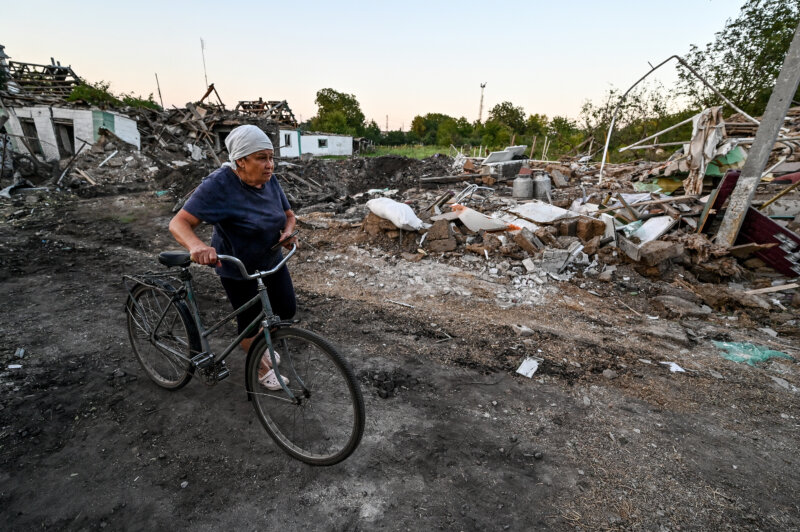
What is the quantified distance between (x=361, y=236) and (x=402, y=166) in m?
13.1

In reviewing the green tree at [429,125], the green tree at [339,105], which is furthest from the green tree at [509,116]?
the green tree at [339,105]

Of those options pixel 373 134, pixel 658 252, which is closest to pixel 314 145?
pixel 373 134

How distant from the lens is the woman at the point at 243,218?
85.9 inches

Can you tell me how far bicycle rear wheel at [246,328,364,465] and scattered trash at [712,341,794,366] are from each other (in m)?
Answer: 3.95

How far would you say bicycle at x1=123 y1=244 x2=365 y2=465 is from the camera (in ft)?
6.89

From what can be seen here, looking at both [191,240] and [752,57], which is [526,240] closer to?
[191,240]

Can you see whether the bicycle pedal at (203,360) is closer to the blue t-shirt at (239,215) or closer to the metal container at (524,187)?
the blue t-shirt at (239,215)

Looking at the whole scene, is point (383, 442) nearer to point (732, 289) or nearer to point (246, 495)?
point (246, 495)

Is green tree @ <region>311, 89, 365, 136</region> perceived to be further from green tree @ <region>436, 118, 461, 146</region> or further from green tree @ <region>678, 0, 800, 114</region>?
green tree @ <region>678, 0, 800, 114</region>

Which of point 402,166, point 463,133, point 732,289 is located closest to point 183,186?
point 402,166

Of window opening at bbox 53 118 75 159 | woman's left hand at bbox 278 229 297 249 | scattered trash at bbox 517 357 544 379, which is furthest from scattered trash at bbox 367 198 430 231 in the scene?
window opening at bbox 53 118 75 159

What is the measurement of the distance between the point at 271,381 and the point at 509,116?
197ft

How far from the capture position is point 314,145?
34.7 m

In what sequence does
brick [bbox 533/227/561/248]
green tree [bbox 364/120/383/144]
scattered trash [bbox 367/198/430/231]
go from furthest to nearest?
1. green tree [bbox 364/120/383/144]
2. scattered trash [bbox 367/198/430/231]
3. brick [bbox 533/227/561/248]
